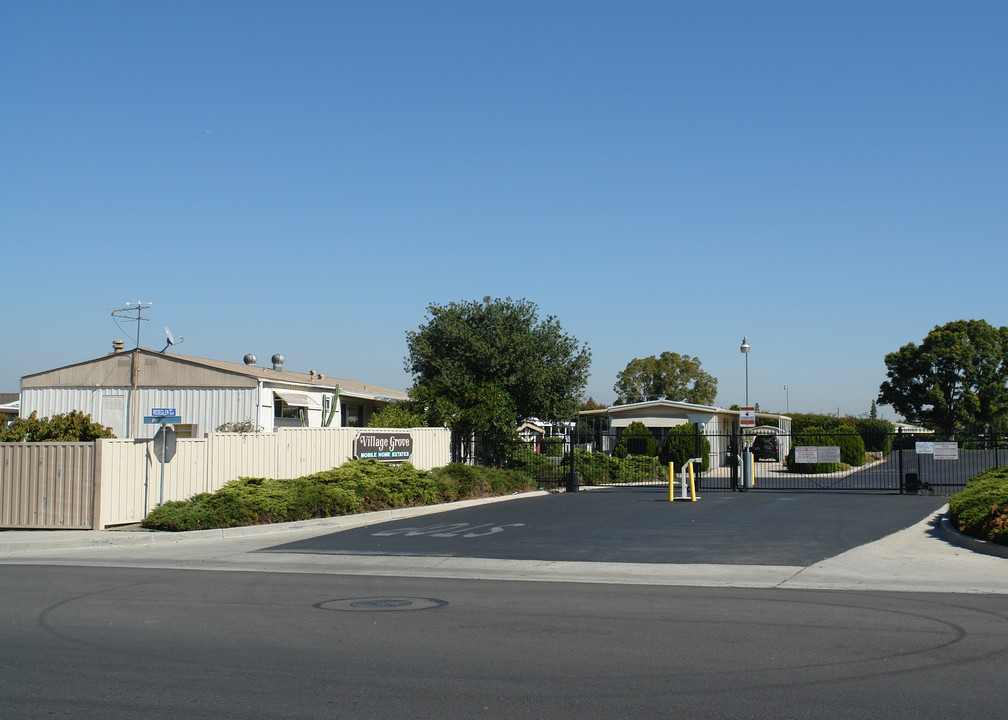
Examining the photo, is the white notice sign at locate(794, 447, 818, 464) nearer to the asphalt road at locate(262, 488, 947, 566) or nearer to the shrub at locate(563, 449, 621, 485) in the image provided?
the asphalt road at locate(262, 488, 947, 566)

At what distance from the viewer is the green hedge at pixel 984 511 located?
48.0 ft

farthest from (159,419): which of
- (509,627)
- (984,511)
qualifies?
(509,627)

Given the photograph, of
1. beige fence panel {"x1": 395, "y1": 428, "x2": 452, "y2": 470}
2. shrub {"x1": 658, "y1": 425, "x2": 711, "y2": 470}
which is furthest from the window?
shrub {"x1": 658, "y1": 425, "x2": 711, "y2": 470}

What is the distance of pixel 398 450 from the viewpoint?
88.3 ft

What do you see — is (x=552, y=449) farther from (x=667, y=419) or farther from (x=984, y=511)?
(x=984, y=511)

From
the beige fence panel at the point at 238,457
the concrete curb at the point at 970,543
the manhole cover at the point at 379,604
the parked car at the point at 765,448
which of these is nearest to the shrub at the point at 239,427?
the beige fence panel at the point at 238,457

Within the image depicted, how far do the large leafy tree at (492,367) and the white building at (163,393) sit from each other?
18.4 ft

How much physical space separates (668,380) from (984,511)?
62856mm

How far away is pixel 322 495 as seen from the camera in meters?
20.5

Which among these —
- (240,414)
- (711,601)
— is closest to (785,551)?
(711,601)

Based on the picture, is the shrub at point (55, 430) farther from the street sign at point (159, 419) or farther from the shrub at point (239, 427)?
the street sign at point (159, 419)

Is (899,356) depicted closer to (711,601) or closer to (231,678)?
(711,601)

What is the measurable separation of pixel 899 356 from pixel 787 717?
79.0 meters

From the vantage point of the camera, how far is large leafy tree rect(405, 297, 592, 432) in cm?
3070
